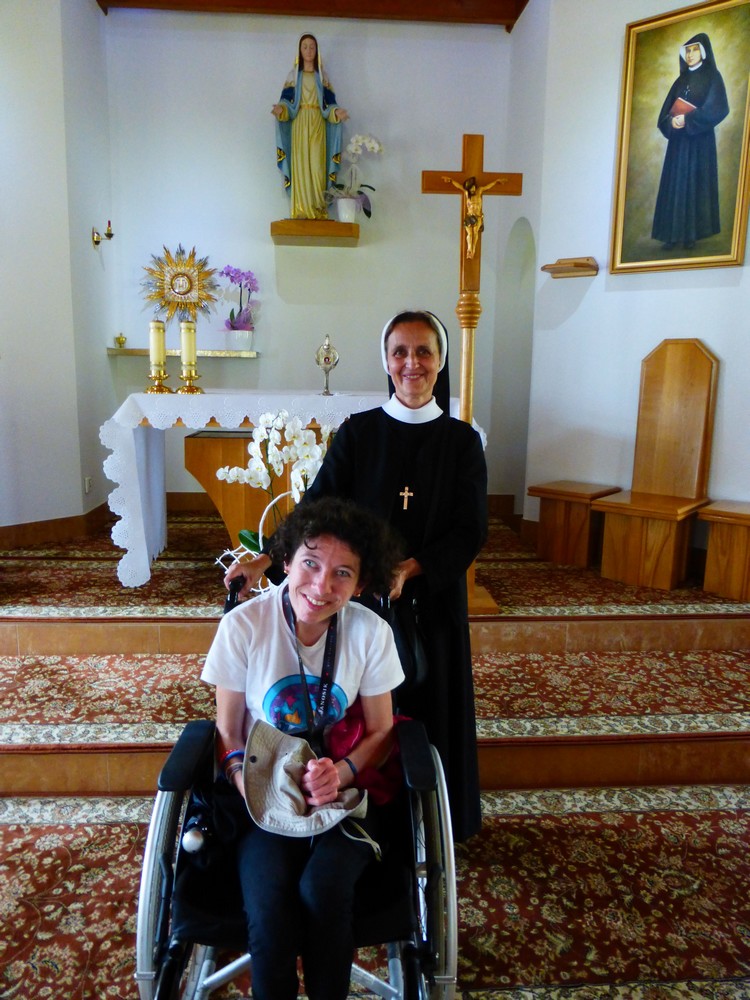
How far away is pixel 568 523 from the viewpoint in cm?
473

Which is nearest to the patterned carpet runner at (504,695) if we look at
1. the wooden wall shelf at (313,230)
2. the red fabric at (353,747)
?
the red fabric at (353,747)

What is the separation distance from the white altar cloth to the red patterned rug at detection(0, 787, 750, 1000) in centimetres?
161

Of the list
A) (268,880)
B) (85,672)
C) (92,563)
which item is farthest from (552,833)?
(92,563)

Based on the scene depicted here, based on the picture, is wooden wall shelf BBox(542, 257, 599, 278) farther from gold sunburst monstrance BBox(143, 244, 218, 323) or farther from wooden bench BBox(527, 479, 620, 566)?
gold sunburst monstrance BBox(143, 244, 218, 323)

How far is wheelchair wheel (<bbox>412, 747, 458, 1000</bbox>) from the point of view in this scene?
4.45 ft

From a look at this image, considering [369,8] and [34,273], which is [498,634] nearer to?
[34,273]

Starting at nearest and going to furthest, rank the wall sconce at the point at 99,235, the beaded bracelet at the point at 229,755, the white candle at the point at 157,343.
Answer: the beaded bracelet at the point at 229,755 → the white candle at the point at 157,343 → the wall sconce at the point at 99,235

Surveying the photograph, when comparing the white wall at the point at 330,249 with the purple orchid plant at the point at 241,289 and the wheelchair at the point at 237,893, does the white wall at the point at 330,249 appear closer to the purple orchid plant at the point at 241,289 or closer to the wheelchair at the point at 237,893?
the purple orchid plant at the point at 241,289

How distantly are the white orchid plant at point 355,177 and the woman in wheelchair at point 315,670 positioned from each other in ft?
15.1

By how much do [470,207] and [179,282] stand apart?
2.95m

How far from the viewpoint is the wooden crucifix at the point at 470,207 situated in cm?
354

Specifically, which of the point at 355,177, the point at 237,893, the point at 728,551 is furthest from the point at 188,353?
the point at 237,893

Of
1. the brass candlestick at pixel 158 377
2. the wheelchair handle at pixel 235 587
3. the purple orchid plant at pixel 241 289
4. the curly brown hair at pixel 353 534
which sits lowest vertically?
the wheelchair handle at pixel 235 587

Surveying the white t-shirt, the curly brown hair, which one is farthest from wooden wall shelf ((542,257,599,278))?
the white t-shirt
